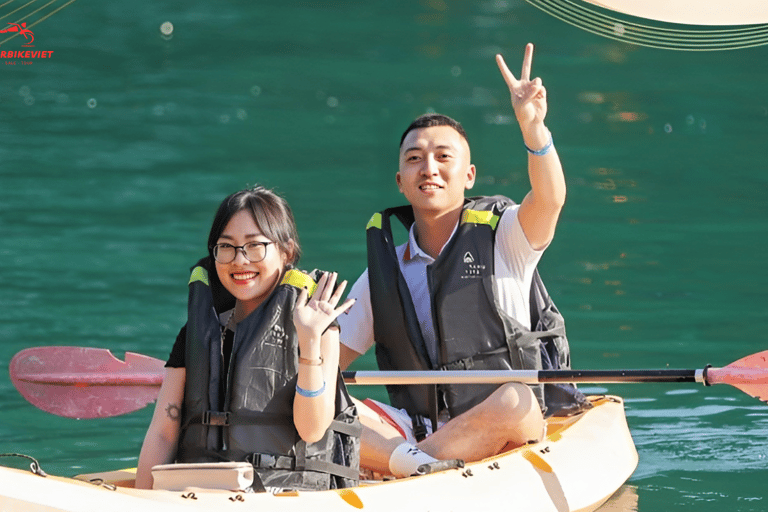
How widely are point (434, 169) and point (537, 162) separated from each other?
13.8 inches

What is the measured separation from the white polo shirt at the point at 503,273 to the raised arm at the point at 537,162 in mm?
56

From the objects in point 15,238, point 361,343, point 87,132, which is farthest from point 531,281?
point 87,132

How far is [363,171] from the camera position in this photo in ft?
34.3

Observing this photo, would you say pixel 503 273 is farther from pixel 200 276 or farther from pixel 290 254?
pixel 200 276

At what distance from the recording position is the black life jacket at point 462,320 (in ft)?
12.2

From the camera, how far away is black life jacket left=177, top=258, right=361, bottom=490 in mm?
2941

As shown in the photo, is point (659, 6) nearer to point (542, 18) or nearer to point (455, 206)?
point (542, 18)

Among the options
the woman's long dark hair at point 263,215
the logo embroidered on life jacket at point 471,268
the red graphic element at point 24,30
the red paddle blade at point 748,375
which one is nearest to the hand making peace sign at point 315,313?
the woman's long dark hair at point 263,215

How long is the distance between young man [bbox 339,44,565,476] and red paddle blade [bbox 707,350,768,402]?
0.57 metres

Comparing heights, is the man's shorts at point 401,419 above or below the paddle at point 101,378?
below

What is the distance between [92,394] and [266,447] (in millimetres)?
1242

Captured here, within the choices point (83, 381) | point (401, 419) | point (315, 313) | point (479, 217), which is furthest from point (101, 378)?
point (315, 313)

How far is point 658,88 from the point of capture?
12.4 meters

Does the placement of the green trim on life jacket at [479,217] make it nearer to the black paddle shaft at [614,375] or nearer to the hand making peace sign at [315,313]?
the black paddle shaft at [614,375]
